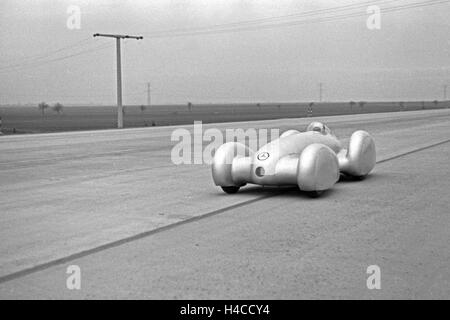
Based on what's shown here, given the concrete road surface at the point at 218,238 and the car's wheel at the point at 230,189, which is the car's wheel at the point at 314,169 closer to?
the concrete road surface at the point at 218,238

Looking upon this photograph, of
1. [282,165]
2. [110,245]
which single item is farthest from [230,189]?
[110,245]

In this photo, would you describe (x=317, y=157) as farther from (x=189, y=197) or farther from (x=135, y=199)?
(x=135, y=199)

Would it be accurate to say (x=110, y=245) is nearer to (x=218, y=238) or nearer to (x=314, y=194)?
(x=218, y=238)

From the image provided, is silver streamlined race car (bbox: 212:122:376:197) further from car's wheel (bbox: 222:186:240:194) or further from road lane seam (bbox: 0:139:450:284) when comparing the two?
road lane seam (bbox: 0:139:450:284)

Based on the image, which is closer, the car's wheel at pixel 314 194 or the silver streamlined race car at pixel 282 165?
the silver streamlined race car at pixel 282 165

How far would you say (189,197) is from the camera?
8758 mm

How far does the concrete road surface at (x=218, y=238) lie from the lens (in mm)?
4477

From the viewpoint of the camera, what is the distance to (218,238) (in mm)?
5996

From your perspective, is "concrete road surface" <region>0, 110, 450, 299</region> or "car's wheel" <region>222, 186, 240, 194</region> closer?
"concrete road surface" <region>0, 110, 450, 299</region>

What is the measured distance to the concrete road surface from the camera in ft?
14.7

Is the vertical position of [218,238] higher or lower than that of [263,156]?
lower

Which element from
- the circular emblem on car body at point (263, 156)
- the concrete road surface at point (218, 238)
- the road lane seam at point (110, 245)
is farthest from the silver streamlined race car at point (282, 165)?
the road lane seam at point (110, 245)

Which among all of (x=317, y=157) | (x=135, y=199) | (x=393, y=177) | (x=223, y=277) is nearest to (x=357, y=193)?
(x=317, y=157)

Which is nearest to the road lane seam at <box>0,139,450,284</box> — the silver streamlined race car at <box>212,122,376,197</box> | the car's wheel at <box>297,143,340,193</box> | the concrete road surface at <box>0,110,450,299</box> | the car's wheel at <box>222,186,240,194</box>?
the concrete road surface at <box>0,110,450,299</box>
